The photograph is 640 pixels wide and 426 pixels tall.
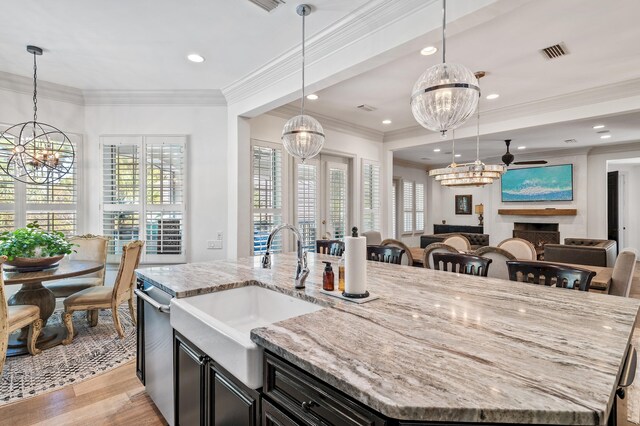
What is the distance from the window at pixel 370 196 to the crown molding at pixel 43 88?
448cm

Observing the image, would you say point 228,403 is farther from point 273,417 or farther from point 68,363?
point 68,363

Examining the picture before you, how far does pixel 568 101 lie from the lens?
4.24 metres

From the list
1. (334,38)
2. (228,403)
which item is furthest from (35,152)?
(228,403)

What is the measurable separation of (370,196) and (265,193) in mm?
2387

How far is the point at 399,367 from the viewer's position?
3.05 ft

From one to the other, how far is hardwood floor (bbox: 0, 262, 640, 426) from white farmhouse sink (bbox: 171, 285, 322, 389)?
35.8 inches

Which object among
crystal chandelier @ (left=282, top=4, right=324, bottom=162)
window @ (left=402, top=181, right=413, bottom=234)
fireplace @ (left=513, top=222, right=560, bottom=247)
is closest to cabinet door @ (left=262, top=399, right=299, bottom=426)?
crystal chandelier @ (left=282, top=4, right=324, bottom=162)

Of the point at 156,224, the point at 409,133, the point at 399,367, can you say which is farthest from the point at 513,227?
the point at 399,367

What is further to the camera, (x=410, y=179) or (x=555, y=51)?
(x=410, y=179)

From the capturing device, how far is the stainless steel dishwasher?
1.86m

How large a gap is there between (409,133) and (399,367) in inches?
222

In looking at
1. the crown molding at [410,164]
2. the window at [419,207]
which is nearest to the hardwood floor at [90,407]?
the crown molding at [410,164]

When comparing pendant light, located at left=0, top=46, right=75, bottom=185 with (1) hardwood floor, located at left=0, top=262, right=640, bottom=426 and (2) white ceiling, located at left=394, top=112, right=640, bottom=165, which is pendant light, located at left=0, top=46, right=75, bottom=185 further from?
(2) white ceiling, located at left=394, top=112, right=640, bottom=165

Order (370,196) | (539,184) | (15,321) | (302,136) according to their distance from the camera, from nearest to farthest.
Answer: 1. (15,321)
2. (302,136)
3. (370,196)
4. (539,184)
